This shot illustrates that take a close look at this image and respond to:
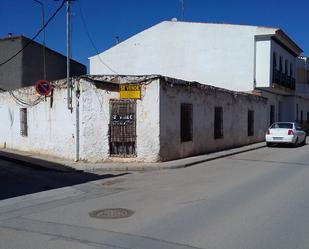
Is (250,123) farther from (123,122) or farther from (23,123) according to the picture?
(23,123)

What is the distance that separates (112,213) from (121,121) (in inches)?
305

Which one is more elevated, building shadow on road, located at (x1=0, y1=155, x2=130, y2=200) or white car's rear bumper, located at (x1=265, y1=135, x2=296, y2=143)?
white car's rear bumper, located at (x1=265, y1=135, x2=296, y2=143)

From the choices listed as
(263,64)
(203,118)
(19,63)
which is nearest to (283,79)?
(263,64)

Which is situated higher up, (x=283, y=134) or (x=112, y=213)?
(x=283, y=134)

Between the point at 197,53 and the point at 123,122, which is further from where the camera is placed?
the point at 197,53

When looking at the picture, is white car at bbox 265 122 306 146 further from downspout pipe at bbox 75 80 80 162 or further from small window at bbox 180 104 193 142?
downspout pipe at bbox 75 80 80 162

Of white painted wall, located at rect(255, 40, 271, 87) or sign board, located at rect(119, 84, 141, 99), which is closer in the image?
sign board, located at rect(119, 84, 141, 99)

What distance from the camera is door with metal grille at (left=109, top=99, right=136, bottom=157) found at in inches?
595

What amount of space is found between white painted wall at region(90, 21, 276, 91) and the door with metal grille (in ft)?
51.1

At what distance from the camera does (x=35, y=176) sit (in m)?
12.7

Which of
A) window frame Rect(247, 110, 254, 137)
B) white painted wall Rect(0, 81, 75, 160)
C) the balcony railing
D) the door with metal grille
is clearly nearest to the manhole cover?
the door with metal grille

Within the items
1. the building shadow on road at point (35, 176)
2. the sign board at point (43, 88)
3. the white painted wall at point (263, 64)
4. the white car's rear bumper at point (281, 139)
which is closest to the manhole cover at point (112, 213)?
the building shadow on road at point (35, 176)

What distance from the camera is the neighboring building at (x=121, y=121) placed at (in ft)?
49.3

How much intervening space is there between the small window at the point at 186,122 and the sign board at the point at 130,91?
2.55 metres
